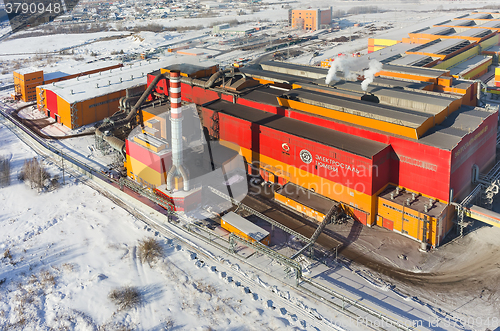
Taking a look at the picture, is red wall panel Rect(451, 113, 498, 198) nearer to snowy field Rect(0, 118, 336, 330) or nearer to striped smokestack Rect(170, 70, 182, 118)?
snowy field Rect(0, 118, 336, 330)

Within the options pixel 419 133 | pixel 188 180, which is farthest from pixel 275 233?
pixel 419 133

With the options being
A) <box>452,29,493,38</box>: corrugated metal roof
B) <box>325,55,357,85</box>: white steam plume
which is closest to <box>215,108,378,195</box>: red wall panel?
<box>325,55,357,85</box>: white steam plume

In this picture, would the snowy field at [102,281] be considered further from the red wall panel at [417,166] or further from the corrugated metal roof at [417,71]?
the corrugated metal roof at [417,71]

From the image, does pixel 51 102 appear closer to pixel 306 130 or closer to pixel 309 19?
pixel 306 130

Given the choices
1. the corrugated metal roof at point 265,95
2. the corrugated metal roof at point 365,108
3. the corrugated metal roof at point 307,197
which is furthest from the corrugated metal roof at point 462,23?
the corrugated metal roof at point 307,197

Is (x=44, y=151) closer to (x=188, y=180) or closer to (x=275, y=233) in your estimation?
(x=188, y=180)

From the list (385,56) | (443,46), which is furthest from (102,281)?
(443,46)
